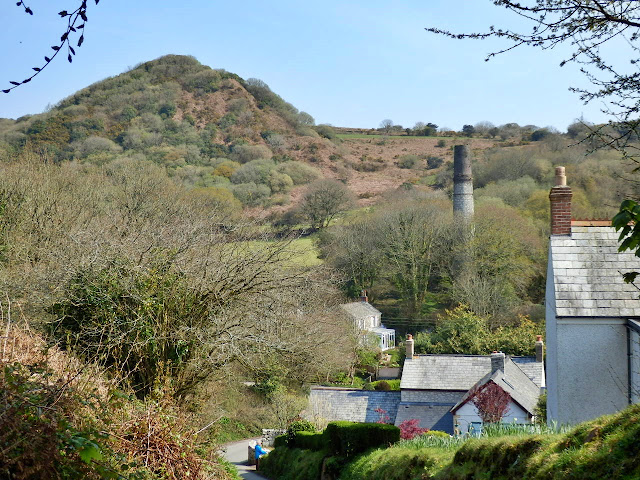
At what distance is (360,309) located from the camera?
45.5 meters

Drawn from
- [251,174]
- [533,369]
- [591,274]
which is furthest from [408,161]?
[591,274]

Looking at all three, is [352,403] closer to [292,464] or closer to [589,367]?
[292,464]

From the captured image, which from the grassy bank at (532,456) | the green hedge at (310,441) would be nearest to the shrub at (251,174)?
the green hedge at (310,441)

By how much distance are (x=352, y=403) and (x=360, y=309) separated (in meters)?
15.7

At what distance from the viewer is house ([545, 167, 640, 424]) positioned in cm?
1335

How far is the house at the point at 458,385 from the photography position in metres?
26.4

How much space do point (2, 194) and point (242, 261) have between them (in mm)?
12938

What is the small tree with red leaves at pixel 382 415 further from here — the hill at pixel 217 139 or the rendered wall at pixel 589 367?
the hill at pixel 217 139

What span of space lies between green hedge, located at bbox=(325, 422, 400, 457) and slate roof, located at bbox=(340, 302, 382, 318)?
82.8 feet

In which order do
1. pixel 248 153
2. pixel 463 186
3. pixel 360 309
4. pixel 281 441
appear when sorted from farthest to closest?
pixel 248 153, pixel 463 186, pixel 360 309, pixel 281 441

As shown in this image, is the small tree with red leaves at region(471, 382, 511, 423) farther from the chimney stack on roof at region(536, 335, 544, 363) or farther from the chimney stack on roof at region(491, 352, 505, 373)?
the chimney stack on roof at region(536, 335, 544, 363)

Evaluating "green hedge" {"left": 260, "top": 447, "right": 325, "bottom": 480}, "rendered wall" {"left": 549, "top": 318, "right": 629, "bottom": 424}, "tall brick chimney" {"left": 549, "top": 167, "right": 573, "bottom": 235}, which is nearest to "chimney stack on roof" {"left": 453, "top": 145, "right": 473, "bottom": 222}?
"green hedge" {"left": 260, "top": 447, "right": 325, "bottom": 480}

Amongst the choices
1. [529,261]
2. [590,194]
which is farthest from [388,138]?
[529,261]

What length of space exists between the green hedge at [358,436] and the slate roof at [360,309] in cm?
2522
